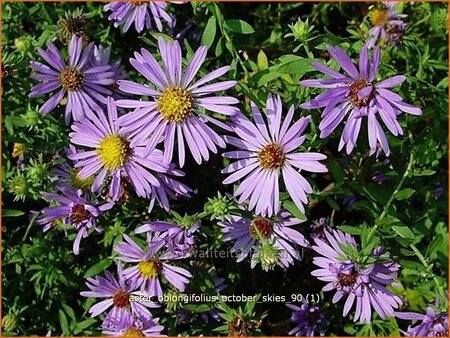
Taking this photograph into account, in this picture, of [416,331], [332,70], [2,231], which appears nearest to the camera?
[332,70]

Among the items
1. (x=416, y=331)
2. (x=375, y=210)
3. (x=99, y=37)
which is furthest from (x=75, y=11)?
(x=416, y=331)

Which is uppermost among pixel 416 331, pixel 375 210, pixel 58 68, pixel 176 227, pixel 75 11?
pixel 75 11

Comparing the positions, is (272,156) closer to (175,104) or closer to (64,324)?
(175,104)

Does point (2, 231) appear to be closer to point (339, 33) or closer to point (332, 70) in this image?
point (332, 70)

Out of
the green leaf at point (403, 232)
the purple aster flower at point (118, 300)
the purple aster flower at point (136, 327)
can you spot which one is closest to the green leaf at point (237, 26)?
the green leaf at point (403, 232)

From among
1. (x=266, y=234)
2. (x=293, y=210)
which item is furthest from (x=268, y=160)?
(x=266, y=234)

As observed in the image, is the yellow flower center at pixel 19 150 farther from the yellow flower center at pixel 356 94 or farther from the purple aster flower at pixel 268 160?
the yellow flower center at pixel 356 94
